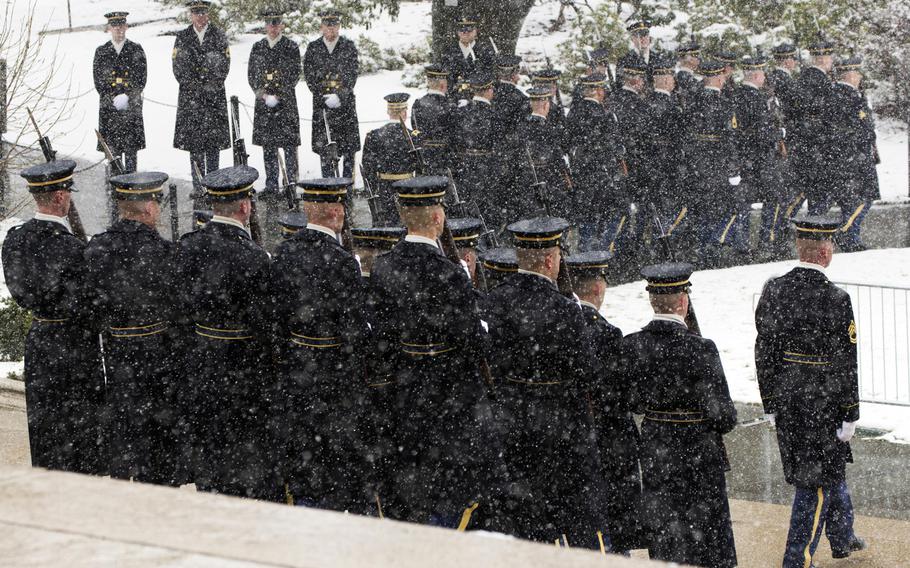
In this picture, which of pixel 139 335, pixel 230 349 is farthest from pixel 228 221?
pixel 139 335

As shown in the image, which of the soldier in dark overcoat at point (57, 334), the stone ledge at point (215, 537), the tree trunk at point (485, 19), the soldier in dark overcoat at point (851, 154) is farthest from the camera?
the tree trunk at point (485, 19)

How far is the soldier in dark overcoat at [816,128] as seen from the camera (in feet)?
42.9

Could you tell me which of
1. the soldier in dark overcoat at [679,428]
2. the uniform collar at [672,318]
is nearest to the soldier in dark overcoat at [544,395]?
the soldier in dark overcoat at [679,428]

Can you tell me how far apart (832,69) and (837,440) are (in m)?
8.75

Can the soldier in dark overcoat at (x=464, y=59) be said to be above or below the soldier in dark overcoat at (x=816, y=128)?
above

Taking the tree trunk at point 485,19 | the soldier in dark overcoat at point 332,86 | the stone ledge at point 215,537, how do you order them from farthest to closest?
the tree trunk at point 485,19 → the soldier in dark overcoat at point 332,86 → the stone ledge at point 215,537

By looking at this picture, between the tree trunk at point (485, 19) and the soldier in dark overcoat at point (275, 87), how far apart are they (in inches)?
96.2

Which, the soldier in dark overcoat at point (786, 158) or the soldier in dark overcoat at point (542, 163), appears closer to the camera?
the soldier in dark overcoat at point (542, 163)

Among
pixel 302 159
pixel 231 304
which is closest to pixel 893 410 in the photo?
pixel 231 304

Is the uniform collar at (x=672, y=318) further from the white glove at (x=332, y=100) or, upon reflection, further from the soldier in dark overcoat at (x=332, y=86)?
the white glove at (x=332, y=100)

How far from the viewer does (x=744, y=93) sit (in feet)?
42.5

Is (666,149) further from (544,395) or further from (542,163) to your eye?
(544,395)

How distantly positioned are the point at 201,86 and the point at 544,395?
7.89 metres

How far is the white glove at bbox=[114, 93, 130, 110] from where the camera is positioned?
12500 millimetres
